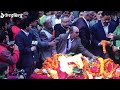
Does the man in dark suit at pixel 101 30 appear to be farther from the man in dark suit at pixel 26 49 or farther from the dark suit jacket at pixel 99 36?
the man in dark suit at pixel 26 49

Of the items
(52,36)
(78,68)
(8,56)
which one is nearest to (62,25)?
(52,36)

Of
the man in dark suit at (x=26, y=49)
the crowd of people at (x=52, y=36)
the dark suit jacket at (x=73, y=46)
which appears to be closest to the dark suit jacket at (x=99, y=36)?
the crowd of people at (x=52, y=36)

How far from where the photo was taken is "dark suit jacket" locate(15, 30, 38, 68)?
431 centimetres

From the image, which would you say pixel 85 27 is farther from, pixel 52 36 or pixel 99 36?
pixel 52 36

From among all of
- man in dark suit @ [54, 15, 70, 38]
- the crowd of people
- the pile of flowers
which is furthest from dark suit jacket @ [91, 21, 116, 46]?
man in dark suit @ [54, 15, 70, 38]

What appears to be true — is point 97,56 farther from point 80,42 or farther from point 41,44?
point 41,44

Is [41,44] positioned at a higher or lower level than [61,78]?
A: higher

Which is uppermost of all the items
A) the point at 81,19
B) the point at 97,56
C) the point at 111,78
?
the point at 81,19

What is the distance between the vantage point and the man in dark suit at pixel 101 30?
14.3 ft

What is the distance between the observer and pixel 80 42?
14.3 ft

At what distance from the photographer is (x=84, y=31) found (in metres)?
4.36
